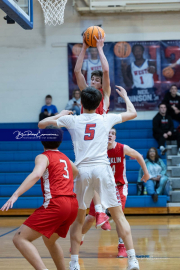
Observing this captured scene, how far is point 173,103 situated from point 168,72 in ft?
4.18

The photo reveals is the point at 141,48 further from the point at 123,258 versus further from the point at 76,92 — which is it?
the point at 123,258

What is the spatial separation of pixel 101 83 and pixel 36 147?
6548mm

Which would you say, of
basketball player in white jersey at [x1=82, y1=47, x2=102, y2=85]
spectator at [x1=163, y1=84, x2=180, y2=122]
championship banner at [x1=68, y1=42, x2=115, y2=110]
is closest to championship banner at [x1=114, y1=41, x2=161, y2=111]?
championship banner at [x1=68, y1=42, x2=115, y2=110]

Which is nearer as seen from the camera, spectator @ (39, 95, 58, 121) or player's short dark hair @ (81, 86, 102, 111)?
player's short dark hair @ (81, 86, 102, 111)

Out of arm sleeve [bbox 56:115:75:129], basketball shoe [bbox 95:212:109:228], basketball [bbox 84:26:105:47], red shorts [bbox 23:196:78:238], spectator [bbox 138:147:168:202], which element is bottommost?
spectator [bbox 138:147:168:202]

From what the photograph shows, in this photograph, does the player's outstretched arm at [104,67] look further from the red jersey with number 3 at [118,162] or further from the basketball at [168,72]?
the basketball at [168,72]

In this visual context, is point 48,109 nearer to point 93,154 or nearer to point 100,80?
point 100,80

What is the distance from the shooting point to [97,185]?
11.8 feet

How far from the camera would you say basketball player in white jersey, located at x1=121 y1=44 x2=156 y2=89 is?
460 inches

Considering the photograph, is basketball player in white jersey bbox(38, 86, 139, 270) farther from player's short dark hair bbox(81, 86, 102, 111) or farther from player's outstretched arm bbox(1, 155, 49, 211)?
player's outstretched arm bbox(1, 155, 49, 211)

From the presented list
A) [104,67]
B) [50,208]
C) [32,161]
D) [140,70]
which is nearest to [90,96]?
[104,67]

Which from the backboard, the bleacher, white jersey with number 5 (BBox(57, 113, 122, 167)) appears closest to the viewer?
white jersey with number 5 (BBox(57, 113, 122, 167))

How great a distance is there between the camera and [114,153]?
200 inches

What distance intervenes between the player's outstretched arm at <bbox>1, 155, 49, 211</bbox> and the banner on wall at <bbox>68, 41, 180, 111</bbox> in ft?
28.7
